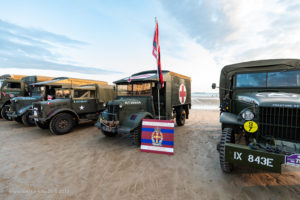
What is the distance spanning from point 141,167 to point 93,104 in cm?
549

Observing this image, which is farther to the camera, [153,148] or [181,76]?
[181,76]

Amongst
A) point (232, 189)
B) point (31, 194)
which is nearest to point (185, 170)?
point (232, 189)

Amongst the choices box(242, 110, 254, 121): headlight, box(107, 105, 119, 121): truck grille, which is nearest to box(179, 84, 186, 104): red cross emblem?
box(107, 105, 119, 121): truck grille

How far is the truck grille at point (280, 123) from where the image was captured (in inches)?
91.0

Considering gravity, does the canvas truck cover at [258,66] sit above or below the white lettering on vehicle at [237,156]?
above

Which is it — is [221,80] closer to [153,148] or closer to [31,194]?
[153,148]

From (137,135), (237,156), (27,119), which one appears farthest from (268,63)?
(27,119)

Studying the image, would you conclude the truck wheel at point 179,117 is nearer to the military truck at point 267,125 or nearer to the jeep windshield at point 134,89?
the jeep windshield at point 134,89

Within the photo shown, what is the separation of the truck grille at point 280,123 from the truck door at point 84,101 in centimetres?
745

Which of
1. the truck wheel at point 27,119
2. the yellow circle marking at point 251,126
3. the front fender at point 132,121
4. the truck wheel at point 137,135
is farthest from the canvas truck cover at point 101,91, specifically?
the yellow circle marking at point 251,126

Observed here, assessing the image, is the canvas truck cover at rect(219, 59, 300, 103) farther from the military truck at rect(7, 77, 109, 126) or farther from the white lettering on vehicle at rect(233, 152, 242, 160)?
the military truck at rect(7, 77, 109, 126)

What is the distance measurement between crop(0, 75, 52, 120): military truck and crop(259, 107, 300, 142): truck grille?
14449 mm

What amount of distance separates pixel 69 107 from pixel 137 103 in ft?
13.2

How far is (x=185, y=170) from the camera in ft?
9.79
